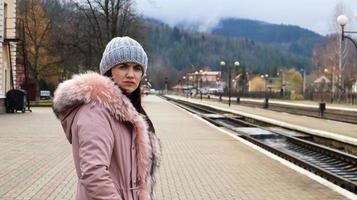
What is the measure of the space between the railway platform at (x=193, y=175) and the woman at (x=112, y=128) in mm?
2897

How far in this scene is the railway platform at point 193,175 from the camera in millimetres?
9453

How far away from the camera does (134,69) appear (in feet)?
11.5

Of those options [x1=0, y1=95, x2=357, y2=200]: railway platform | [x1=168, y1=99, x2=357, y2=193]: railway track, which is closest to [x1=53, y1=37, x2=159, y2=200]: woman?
[x1=0, y1=95, x2=357, y2=200]: railway platform

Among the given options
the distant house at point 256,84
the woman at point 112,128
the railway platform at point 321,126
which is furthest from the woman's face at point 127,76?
the distant house at point 256,84

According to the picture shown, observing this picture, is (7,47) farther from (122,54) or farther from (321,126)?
(122,54)

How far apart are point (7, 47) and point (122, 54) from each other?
122 feet

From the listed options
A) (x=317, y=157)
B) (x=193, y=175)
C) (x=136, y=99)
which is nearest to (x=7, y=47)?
(x=317, y=157)

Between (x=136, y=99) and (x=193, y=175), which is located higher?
(x=136, y=99)

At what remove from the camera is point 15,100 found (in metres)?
37.2

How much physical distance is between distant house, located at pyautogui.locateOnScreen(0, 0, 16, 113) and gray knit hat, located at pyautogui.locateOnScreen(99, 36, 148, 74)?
34.3 metres

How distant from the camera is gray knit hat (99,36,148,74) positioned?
343 centimetres

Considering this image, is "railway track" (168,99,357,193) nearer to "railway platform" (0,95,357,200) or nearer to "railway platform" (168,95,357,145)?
"railway platform" (0,95,357,200)

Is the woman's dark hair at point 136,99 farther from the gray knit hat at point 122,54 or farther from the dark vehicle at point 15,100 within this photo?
the dark vehicle at point 15,100

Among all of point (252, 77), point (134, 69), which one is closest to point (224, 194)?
point (134, 69)
